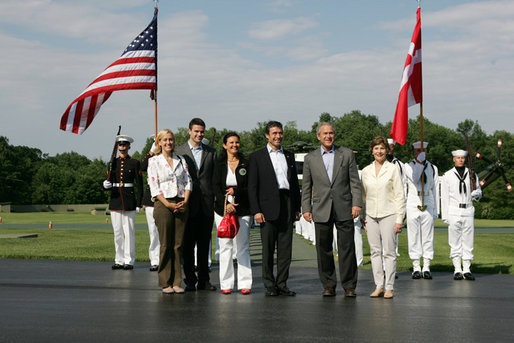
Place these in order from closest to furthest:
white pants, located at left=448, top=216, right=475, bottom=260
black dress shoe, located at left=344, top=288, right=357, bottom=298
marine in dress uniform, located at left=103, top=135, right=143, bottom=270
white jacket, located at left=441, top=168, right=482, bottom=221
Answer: black dress shoe, located at left=344, top=288, right=357, bottom=298 < white pants, located at left=448, top=216, right=475, bottom=260 < white jacket, located at left=441, top=168, right=482, bottom=221 < marine in dress uniform, located at left=103, top=135, right=143, bottom=270

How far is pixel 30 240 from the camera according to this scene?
772 inches

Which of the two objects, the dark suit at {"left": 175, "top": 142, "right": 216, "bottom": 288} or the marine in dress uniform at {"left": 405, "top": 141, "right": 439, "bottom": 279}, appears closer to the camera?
the dark suit at {"left": 175, "top": 142, "right": 216, "bottom": 288}

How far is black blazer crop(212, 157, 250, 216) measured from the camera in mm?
8891

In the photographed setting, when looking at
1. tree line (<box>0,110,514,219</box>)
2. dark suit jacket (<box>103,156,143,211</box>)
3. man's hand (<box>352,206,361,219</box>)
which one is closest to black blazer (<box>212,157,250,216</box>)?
man's hand (<box>352,206,361,219</box>)

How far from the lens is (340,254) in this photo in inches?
346

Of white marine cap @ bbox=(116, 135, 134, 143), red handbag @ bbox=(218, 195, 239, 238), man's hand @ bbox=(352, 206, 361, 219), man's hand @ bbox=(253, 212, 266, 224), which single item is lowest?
red handbag @ bbox=(218, 195, 239, 238)

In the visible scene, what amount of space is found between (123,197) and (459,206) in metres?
6.39

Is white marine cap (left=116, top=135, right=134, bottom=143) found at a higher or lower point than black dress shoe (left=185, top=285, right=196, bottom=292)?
higher

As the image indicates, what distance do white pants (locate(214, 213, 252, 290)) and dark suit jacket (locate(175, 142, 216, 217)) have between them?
0.66 m

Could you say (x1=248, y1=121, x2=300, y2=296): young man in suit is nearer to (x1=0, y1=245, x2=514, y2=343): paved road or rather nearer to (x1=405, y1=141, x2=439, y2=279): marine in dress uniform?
(x1=0, y1=245, x2=514, y2=343): paved road

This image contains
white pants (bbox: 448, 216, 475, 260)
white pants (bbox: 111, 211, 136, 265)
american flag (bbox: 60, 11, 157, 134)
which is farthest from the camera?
american flag (bbox: 60, 11, 157, 134)

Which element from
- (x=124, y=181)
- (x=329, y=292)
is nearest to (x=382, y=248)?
(x=329, y=292)

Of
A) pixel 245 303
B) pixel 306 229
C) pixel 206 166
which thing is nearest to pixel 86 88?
pixel 206 166

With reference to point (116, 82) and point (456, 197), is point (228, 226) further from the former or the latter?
point (116, 82)
